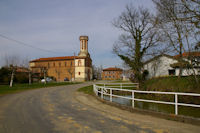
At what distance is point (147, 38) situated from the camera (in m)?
21.5

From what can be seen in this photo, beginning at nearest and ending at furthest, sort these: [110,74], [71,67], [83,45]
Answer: [83,45] < [71,67] < [110,74]

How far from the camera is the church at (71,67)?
65.6 meters

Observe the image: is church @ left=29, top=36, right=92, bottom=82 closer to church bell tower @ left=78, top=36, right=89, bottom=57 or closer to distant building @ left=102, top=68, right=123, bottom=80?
church bell tower @ left=78, top=36, right=89, bottom=57

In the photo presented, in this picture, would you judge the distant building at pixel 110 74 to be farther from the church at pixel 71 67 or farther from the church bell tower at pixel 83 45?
the church bell tower at pixel 83 45

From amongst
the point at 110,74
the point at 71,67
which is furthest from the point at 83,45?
the point at 110,74

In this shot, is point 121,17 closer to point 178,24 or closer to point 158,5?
point 158,5

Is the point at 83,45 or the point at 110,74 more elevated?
the point at 83,45

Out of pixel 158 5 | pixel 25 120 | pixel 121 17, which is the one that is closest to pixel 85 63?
pixel 121 17

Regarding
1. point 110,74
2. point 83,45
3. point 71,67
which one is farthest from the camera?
point 110,74

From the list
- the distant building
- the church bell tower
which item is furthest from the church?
the distant building

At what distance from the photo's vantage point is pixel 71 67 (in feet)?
232

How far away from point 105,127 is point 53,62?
71619 mm

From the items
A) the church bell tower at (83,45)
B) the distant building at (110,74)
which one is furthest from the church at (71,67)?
the distant building at (110,74)

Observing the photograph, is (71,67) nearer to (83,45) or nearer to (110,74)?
(83,45)
